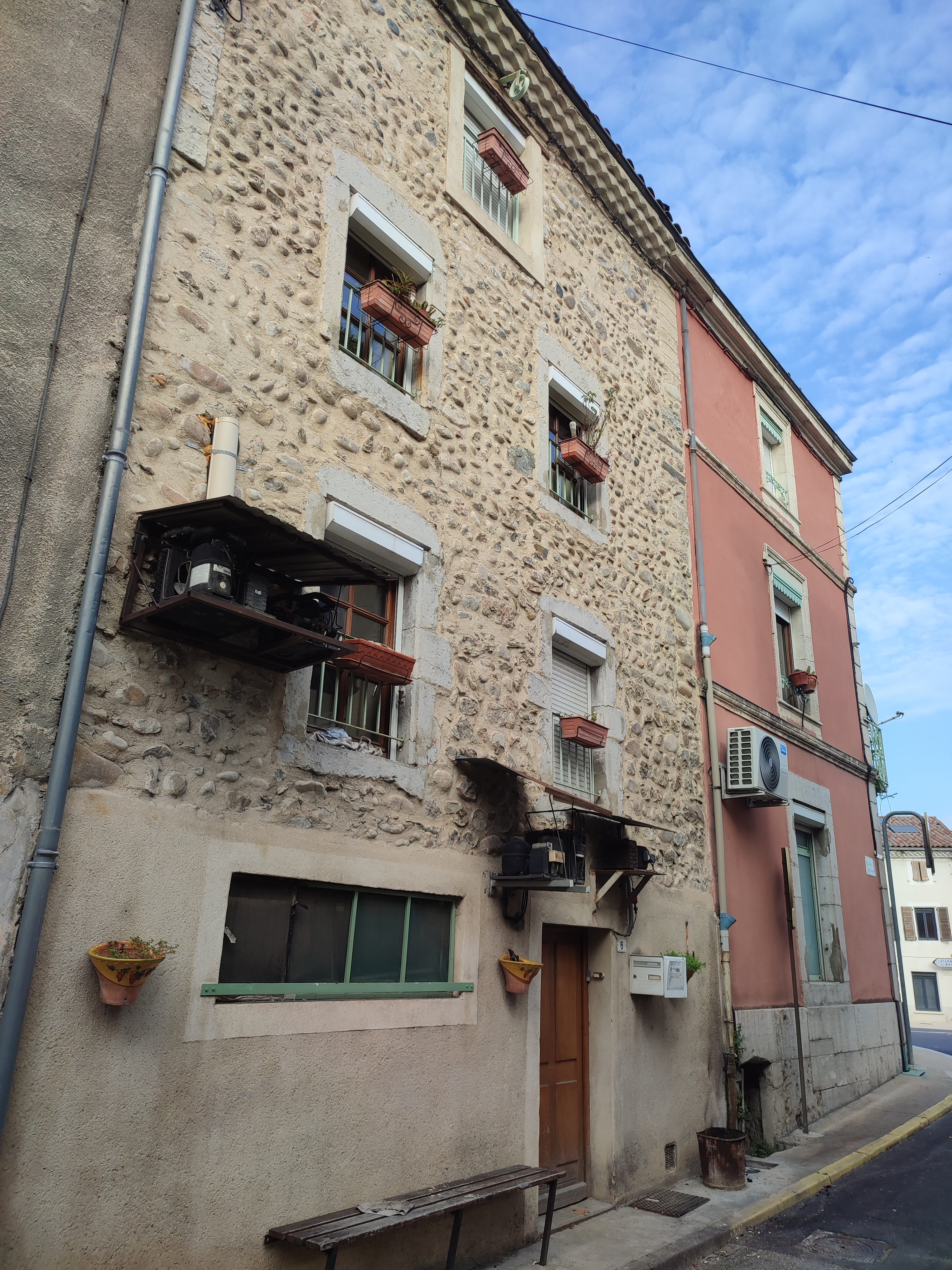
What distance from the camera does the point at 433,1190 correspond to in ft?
15.8

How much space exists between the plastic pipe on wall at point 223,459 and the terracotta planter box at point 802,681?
852 cm

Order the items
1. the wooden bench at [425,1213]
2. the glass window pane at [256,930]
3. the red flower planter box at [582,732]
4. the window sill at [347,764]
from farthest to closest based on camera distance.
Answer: the red flower planter box at [582,732] < the window sill at [347,764] < the glass window pane at [256,930] < the wooden bench at [425,1213]

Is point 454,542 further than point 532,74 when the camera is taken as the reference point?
No

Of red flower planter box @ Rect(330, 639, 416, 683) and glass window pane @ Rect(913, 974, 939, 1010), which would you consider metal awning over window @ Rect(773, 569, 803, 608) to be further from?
glass window pane @ Rect(913, 974, 939, 1010)

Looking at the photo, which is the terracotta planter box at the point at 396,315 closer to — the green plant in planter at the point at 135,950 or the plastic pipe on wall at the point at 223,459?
the plastic pipe on wall at the point at 223,459

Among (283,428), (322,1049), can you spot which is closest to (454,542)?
(283,428)

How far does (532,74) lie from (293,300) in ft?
15.2

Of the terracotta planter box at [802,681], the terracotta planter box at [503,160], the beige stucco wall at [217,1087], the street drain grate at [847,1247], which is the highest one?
the terracotta planter box at [503,160]

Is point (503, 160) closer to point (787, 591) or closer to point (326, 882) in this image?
point (326, 882)

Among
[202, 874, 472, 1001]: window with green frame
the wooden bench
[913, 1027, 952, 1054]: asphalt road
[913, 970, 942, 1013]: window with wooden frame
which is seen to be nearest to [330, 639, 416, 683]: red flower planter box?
[202, 874, 472, 1001]: window with green frame

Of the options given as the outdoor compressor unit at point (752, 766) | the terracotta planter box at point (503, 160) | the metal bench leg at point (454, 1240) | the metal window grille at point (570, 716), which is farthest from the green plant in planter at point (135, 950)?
the terracotta planter box at point (503, 160)

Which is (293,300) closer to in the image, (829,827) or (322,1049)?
(322,1049)

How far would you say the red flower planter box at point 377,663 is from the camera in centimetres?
512

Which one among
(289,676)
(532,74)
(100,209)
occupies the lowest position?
(289,676)
